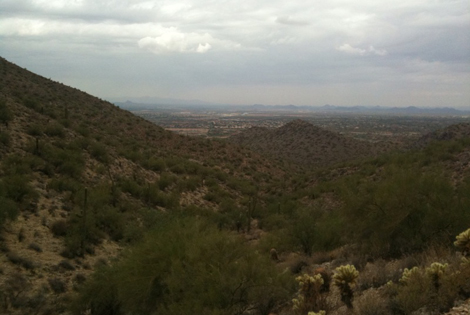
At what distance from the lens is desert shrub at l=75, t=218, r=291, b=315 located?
7.83 meters

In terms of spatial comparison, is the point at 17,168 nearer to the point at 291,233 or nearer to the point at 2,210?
the point at 2,210

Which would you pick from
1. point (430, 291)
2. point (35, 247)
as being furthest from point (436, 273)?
point (35, 247)

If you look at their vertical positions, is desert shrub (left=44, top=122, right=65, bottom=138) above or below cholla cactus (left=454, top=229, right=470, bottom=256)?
above

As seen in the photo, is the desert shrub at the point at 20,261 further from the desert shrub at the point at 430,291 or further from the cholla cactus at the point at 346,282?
the desert shrub at the point at 430,291

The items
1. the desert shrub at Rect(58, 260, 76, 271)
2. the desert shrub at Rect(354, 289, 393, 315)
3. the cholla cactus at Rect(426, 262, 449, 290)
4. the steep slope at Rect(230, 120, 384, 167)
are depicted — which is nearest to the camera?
the desert shrub at Rect(354, 289, 393, 315)

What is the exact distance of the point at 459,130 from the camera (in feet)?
158

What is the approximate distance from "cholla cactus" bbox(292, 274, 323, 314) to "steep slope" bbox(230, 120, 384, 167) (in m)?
45.9

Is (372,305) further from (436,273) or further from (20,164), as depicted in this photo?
(20,164)

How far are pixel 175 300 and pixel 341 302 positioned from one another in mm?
3725

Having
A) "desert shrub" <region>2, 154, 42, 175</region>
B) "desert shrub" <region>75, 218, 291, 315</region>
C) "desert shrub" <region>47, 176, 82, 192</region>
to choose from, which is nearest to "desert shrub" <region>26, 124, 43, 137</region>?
"desert shrub" <region>2, 154, 42, 175</region>

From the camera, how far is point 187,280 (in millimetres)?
8273

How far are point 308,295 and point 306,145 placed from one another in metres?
59.2

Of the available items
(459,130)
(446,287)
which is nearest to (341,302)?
(446,287)

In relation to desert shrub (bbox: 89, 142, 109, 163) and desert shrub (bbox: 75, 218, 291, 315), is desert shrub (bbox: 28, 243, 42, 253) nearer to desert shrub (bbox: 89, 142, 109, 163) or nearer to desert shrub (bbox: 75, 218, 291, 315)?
desert shrub (bbox: 75, 218, 291, 315)
